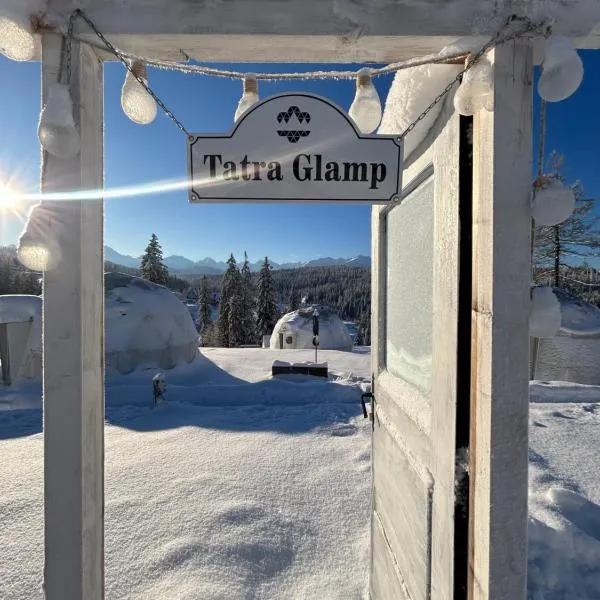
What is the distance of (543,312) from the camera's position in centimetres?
139

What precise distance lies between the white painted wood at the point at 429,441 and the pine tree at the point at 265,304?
3652cm

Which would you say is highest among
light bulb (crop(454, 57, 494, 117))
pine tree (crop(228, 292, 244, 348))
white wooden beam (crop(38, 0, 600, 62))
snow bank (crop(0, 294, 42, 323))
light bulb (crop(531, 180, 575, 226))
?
white wooden beam (crop(38, 0, 600, 62))

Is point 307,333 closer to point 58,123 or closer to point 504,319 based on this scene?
point 504,319

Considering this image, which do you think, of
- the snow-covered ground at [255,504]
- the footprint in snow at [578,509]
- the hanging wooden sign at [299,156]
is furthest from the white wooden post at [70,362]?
the footprint in snow at [578,509]

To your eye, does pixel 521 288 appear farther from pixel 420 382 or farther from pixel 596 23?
pixel 596 23

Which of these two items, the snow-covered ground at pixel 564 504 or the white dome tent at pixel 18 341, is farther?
the white dome tent at pixel 18 341

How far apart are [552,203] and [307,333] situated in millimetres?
20932

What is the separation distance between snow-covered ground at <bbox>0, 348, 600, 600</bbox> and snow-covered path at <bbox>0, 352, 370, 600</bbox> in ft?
0.04

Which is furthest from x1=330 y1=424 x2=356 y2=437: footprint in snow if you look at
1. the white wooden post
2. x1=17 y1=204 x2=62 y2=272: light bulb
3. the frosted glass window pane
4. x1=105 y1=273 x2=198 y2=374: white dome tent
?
x1=105 y1=273 x2=198 y2=374: white dome tent

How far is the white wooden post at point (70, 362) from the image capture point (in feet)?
5.04

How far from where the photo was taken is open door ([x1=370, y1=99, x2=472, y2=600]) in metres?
1.53

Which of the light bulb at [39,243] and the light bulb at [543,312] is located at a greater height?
the light bulb at [39,243]

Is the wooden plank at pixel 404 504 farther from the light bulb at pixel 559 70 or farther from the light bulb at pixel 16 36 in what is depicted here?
the light bulb at pixel 16 36

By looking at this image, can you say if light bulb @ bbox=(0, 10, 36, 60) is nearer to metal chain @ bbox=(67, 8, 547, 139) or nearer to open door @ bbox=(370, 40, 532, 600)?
metal chain @ bbox=(67, 8, 547, 139)
